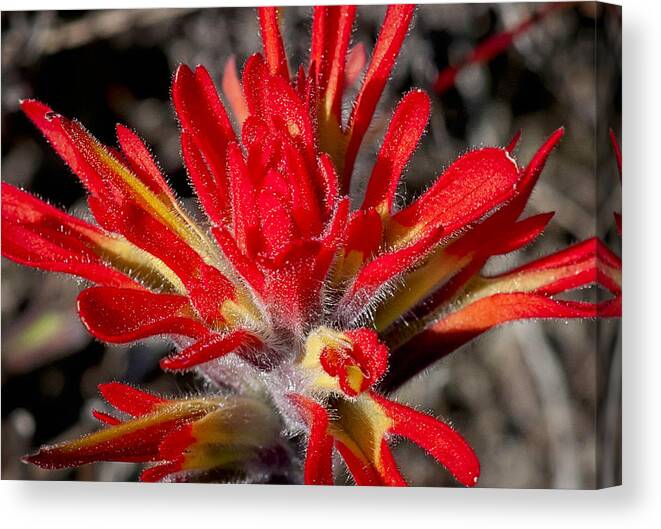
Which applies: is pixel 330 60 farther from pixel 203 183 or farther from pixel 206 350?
pixel 206 350

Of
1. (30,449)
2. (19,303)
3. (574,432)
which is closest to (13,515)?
(30,449)

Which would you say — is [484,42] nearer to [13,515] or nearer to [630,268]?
[630,268]

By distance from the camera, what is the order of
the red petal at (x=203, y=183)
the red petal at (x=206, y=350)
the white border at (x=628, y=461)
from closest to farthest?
the red petal at (x=206, y=350), the red petal at (x=203, y=183), the white border at (x=628, y=461)

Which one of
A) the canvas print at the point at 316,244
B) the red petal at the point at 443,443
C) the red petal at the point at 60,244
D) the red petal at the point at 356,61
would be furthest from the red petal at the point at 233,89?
the red petal at the point at 443,443

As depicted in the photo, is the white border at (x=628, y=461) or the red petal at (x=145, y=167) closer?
the red petal at (x=145, y=167)

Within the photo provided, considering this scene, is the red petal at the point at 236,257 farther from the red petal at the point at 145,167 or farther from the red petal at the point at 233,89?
the red petal at the point at 233,89

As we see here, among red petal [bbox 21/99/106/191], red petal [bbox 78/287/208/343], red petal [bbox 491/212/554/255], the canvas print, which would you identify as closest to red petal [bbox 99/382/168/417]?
the canvas print

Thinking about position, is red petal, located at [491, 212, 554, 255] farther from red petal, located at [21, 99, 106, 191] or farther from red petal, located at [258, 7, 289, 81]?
red petal, located at [21, 99, 106, 191]
